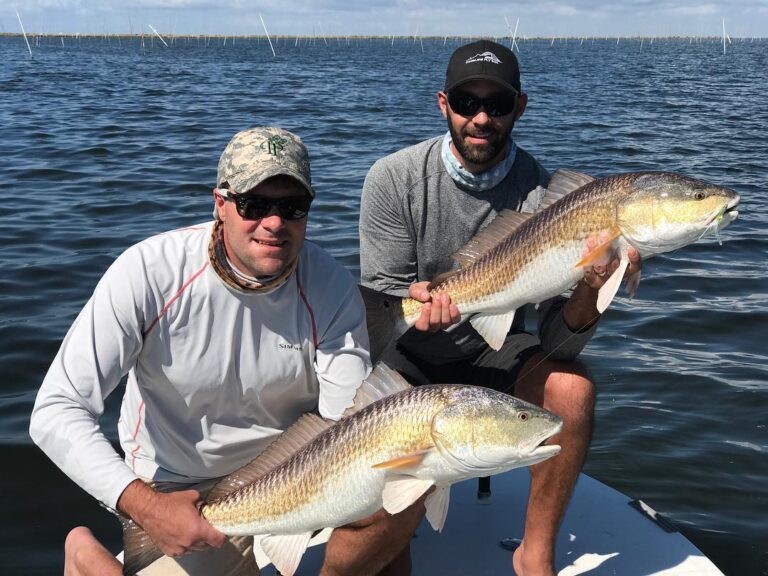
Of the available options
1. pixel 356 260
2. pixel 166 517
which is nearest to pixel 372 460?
pixel 166 517

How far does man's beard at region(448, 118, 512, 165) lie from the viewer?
15.3 feet

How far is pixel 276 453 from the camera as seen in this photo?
361cm

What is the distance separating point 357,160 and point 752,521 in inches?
548

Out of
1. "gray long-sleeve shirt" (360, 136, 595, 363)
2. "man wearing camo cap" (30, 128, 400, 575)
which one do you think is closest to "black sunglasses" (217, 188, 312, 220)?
"man wearing camo cap" (30, 128, 400, 575)

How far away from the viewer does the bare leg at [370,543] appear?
3646mm

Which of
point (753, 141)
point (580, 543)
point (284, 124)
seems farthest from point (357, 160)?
point (580, 543)

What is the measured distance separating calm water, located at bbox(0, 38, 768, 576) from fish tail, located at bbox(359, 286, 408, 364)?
2.36m

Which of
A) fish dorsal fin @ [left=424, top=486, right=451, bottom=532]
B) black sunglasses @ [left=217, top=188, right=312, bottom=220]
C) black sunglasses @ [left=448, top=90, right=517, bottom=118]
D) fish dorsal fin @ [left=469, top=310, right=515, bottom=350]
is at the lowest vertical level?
fish dorsal fin @ [left=424, top=486, right=451, bottom=532]

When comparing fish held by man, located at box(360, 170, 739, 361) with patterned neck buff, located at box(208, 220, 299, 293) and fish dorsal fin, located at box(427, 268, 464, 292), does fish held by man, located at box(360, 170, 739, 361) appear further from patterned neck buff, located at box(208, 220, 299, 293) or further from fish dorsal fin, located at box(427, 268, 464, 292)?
patterned neck buff, located at box(208, 220, 299, 293)

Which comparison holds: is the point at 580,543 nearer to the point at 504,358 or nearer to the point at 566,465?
the point at 566,465

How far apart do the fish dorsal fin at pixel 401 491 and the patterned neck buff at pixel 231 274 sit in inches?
39.2

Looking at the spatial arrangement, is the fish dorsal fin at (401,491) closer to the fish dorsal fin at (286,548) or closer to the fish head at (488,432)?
the fish head at (488,432)

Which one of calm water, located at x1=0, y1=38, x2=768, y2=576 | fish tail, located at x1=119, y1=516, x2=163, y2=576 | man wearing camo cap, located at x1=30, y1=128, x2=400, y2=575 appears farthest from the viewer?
calm water, located at x1=0, y1=38, x2=768, y2=576

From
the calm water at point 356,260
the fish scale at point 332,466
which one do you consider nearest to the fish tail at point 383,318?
the fish scale at point 332,466
